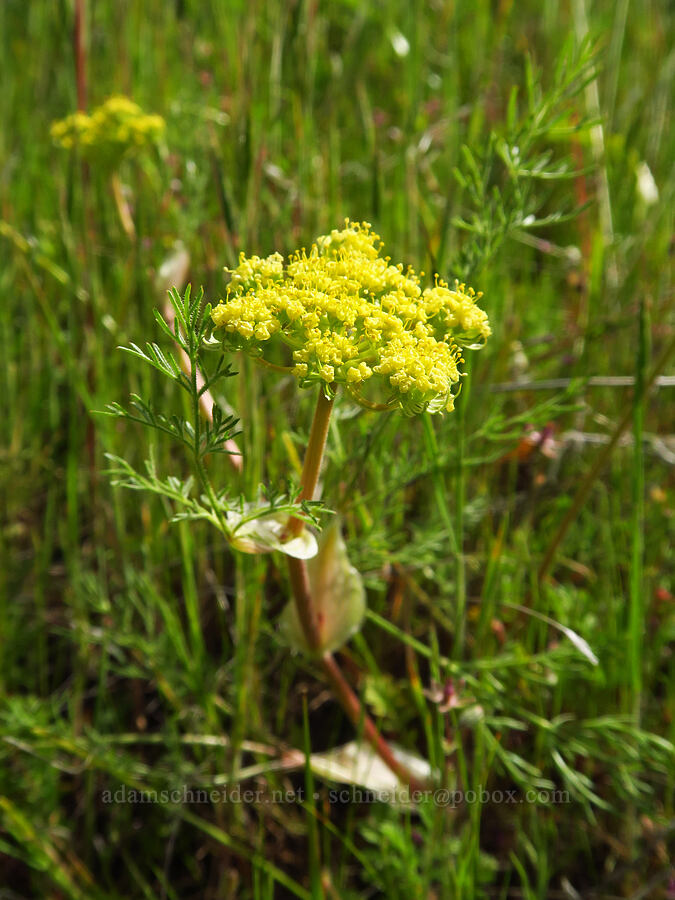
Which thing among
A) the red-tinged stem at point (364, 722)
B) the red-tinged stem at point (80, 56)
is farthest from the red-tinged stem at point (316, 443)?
the red-tinged stem at point (80, 56)

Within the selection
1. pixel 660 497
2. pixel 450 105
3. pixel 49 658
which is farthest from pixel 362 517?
pixel 450 105

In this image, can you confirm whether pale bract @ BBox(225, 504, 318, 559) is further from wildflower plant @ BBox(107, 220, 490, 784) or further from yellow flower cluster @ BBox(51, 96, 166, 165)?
yellow flower cluster @ BBox(51, 96, 166, 165)

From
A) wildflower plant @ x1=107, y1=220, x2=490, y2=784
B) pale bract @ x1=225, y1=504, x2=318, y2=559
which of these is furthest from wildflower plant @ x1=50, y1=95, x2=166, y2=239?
pale bract @ x1=225, y1=504, x2=318, y2=559

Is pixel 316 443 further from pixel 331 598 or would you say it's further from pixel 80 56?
pixel 80 56

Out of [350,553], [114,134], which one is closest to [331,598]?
[350,553]

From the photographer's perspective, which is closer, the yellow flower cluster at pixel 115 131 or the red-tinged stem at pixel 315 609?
the red-tinged stem at pixel 315 609

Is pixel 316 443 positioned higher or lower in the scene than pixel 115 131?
lower

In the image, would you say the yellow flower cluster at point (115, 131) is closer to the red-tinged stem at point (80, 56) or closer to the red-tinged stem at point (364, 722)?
the red-tinged stem at point (80, 56)
